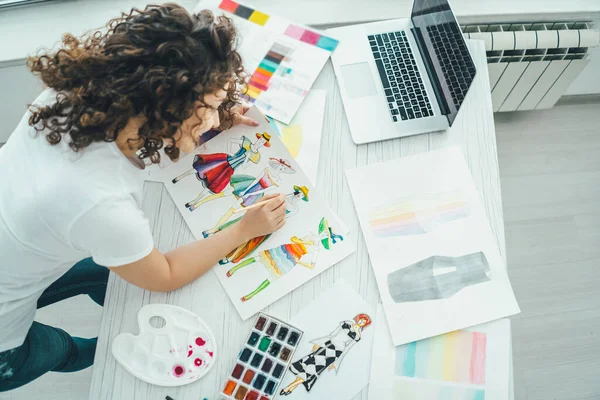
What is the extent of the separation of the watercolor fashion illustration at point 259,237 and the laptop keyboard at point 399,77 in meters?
0.29

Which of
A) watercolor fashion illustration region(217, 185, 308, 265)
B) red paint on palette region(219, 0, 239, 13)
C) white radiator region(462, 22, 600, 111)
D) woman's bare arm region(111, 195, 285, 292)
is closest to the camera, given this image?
woman's bare arm region(111, 195, 285, 292)

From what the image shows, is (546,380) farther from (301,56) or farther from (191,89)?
(191,89)

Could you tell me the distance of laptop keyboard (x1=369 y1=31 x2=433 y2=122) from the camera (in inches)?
43.3

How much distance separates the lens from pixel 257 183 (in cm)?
101

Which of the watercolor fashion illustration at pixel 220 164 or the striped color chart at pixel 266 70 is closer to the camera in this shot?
the watercolor fashion illustration at pixel 220 164

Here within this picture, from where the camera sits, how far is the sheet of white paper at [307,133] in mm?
1042

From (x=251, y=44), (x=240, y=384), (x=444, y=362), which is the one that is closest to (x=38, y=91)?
(x=251, y=44)

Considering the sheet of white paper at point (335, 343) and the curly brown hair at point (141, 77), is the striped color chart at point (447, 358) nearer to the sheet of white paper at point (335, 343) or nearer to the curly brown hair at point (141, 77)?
the sheet of white paper at point (335, 343)

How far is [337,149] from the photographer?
1.07 m

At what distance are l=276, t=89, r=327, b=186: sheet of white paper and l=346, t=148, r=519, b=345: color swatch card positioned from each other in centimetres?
9

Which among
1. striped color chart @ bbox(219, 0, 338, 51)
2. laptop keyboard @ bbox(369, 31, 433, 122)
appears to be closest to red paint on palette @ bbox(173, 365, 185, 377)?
laptop keyboard @ bbox(369, 31, 433, 122)

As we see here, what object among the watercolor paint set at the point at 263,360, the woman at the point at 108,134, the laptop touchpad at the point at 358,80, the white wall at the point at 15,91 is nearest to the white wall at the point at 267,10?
the white wall at the point at 15,91

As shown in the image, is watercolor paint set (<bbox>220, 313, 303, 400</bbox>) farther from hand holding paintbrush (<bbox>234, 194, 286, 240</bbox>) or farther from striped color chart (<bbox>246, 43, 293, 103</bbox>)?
striped color chart (<bbox>246, 43, 293, 103</bbox>)

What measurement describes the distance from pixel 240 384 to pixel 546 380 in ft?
3.69
